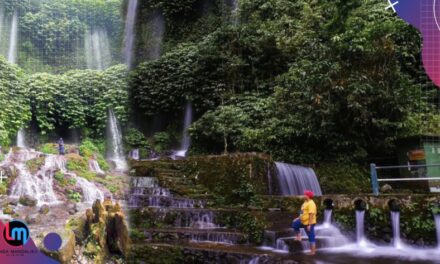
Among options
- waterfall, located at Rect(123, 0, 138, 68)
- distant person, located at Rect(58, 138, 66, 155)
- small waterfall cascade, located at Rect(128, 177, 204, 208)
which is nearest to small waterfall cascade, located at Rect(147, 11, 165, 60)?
small waterfall cascade, located at Rect(128, 177, 204, 208)

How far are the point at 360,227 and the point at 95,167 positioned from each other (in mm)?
6206

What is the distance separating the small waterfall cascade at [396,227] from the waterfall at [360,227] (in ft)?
1.88

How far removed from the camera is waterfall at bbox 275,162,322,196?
1102 cm

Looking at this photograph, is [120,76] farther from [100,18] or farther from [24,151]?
[24,151]

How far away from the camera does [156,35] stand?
20.5 metres

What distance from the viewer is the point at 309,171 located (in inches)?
494

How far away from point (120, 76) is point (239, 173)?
5.72 meters

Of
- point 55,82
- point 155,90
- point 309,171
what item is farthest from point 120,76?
point 155,90

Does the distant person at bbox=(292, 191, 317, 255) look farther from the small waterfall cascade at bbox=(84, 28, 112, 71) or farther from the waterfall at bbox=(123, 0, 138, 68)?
the small waterfall cascade at bbox=(84, 28, 112, 71)

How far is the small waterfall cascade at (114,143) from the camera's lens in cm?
493

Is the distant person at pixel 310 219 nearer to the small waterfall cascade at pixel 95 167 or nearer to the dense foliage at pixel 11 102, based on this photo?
the small waterfall cascade at pixel 95 167

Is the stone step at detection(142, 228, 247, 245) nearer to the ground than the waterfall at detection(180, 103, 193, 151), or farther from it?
nearer to the ground

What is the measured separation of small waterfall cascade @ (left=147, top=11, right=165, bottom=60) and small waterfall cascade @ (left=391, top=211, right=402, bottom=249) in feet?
41.3

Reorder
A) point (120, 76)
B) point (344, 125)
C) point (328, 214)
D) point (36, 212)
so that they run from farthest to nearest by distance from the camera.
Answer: point (344, 125) < point (328, 214) < point (120, 76) < point (36, 212)
